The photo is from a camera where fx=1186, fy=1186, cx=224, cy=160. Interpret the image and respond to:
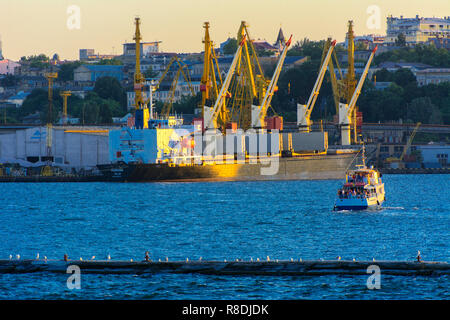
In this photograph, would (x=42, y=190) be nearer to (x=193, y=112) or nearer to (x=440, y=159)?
(x=440, y=159)

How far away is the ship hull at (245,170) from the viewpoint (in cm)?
11350

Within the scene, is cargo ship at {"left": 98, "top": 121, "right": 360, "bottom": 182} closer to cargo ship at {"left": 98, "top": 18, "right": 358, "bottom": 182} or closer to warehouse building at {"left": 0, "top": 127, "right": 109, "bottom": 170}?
cargo ship at {"left": 98, "top": 18, "right": 358, "bottom": 182}

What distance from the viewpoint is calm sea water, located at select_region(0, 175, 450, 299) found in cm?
4325

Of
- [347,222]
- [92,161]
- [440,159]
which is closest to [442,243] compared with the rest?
[347,222]

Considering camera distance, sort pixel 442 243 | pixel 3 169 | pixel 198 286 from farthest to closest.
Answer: pixel 3 169
pixel 442 243
pixel 198 286

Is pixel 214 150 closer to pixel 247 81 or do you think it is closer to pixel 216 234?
pixel 247 81

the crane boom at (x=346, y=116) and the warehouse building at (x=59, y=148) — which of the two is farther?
the crane boom at (x=346, y=116)

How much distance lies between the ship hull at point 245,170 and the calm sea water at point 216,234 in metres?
8.87

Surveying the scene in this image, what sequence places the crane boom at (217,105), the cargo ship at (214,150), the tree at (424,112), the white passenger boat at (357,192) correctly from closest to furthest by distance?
the white passenger boat at (357,192)
the cargo ship at (214,150)
the crane boom at (217,105)
the tree at (424,112)

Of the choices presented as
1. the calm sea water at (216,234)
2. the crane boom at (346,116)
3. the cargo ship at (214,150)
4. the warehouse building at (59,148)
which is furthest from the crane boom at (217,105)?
the calm sea water at (216,234)

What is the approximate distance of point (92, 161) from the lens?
5025 inches

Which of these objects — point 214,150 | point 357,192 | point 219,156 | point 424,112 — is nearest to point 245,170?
point 219,156

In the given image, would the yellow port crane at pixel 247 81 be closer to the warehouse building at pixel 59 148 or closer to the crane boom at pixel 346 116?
the crane boom at pixel 346 116
